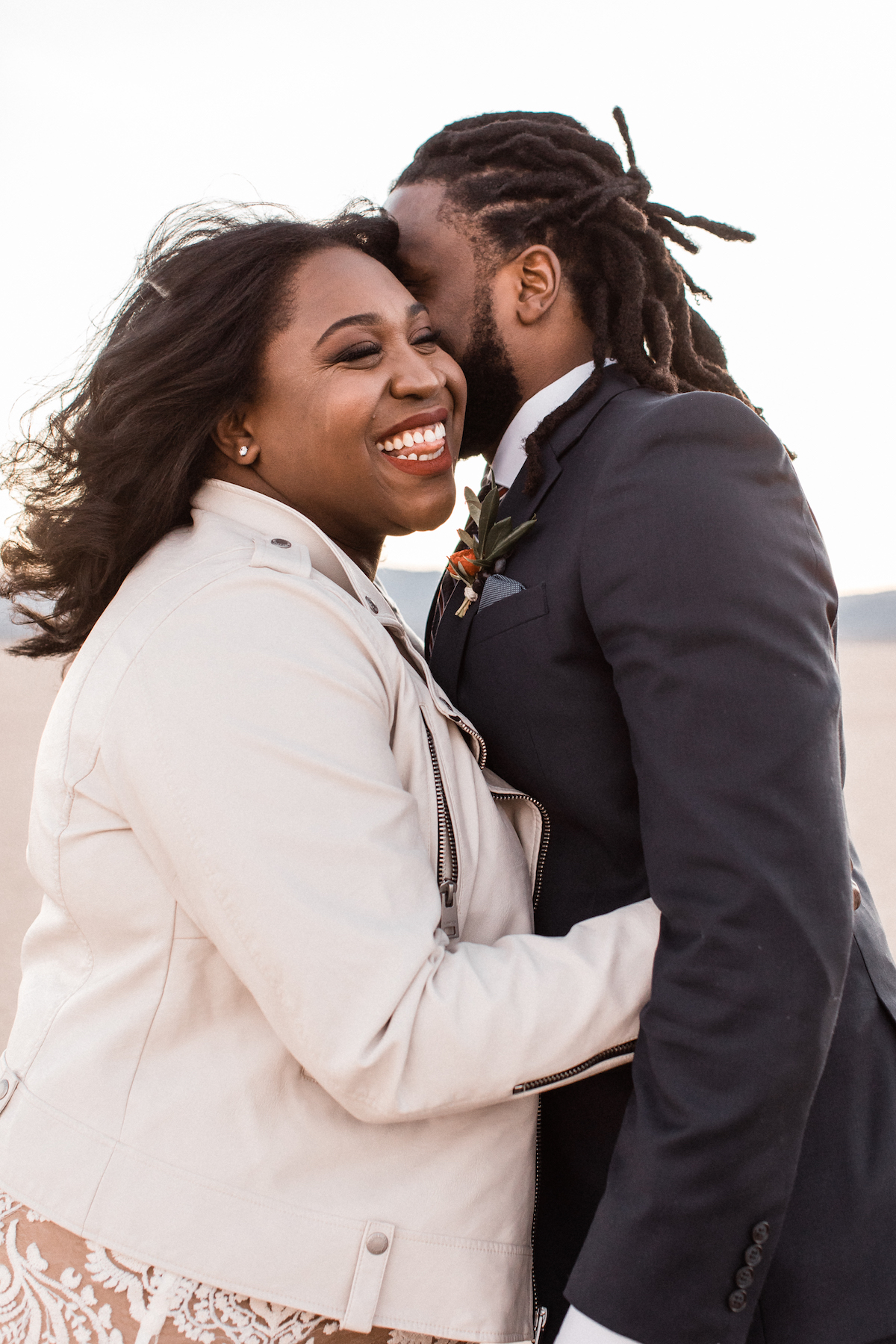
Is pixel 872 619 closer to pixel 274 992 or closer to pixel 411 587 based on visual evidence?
pixel 411 587

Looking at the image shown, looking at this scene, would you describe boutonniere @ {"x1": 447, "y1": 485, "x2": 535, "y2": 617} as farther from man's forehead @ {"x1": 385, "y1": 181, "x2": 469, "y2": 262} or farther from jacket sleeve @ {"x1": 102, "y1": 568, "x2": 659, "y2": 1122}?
man's forehead @ {"x1": 385, "y1": 181, "x2": 469, "y2": 262}

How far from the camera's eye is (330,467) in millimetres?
1930

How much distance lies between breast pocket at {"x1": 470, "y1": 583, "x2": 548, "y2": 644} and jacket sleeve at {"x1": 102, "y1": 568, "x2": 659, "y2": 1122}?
0.34 meters

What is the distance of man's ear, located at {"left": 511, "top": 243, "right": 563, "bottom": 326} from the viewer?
2.02 meters

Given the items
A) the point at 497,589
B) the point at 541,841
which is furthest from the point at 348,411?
the point at 541,841

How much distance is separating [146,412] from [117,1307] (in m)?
1.42

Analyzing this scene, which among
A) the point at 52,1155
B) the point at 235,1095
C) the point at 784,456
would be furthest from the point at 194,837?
the point at 784,456

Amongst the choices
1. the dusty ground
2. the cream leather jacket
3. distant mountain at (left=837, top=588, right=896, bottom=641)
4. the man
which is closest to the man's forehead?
the man

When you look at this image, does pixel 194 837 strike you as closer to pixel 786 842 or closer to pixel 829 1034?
pixel 786 842

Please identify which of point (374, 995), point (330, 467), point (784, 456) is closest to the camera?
point (374, 995)

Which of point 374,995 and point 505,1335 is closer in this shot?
point 374,995

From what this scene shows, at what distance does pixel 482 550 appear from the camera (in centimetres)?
179

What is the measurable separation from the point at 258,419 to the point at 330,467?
17cm

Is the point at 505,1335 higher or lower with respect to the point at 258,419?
lower
